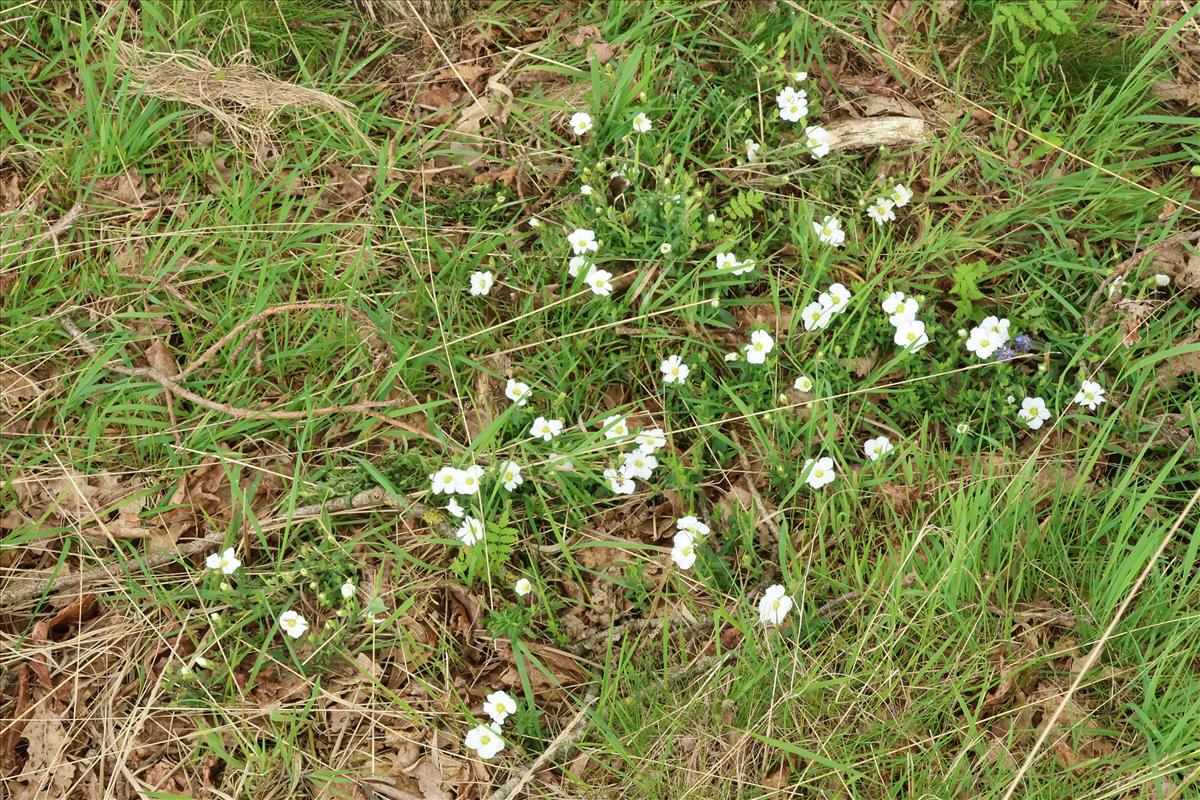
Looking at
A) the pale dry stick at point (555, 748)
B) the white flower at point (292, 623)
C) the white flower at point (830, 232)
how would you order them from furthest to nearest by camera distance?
the white flower at point (830, 232)
the white flower at point (292, 623)
the pale dry stick at point (555, 748)

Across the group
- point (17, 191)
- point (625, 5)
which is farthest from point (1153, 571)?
point (17, 191)

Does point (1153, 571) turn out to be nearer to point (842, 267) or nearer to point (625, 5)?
point (842, 267)

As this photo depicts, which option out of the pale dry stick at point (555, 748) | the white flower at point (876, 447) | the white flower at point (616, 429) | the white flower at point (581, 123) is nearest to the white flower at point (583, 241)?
the white flower at point (581, 123)

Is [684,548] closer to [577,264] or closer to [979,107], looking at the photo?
[577,264]

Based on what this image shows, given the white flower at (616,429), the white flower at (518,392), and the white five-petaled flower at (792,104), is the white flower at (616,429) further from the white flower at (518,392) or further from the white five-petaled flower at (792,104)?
the white five-petaled flower at (792,104)

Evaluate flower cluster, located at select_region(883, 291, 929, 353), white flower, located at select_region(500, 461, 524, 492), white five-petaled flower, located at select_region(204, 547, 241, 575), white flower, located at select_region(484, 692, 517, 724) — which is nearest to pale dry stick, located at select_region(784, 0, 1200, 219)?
flower cluster, located at select_region(883, 291, 929, 353)

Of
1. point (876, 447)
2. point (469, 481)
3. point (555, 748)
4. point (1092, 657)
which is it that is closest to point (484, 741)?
point (555, 748)
